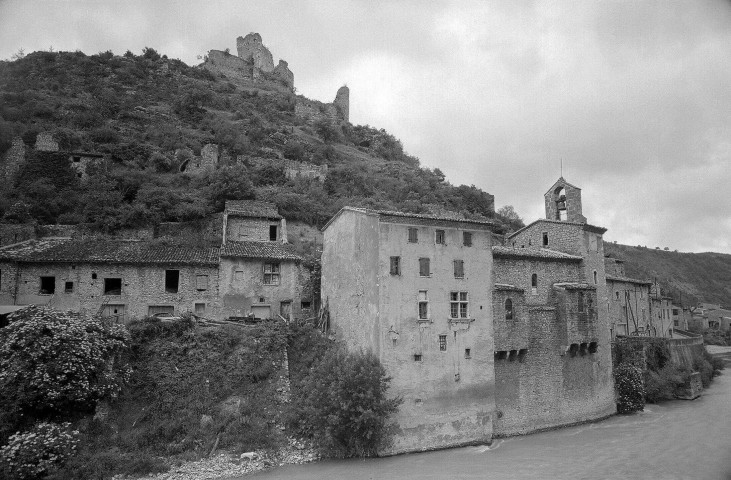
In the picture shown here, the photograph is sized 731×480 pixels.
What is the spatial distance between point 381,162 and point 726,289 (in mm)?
85861

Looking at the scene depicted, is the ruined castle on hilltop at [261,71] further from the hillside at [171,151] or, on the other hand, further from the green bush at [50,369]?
the green bush at [50,369]

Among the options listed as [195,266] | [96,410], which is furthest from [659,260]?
[96,410]

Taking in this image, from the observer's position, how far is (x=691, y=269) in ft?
368

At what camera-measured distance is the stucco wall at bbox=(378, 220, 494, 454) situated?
23.3 meters

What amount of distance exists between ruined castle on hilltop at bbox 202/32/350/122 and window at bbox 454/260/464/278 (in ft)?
210

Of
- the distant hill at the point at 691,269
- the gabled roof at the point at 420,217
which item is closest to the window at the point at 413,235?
the gabled roof at the point at 420,217

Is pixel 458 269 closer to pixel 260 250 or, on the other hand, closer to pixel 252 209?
pixel 260 250

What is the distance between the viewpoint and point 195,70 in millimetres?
82875

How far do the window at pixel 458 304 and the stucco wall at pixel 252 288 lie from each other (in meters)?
10.5

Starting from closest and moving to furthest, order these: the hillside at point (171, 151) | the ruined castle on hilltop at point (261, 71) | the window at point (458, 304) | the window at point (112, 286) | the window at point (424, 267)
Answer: the window at point (424, 267) → the window at point (458, 304) → the window at point (112, 286) → the hillside at point (171, 151) → the ruined castle on hilltop at point (261, 71)

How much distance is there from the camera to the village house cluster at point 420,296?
23969 millimetres

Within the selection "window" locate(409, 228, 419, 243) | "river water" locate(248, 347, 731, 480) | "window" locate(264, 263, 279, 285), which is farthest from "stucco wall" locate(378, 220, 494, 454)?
"window" locate(264, 263, 279, 285)

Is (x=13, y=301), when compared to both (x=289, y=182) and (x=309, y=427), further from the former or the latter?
(x=289, y=182)

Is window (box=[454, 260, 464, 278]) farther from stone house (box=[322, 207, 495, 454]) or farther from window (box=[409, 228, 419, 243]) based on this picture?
window (box=[409, 228, 419, 243])
